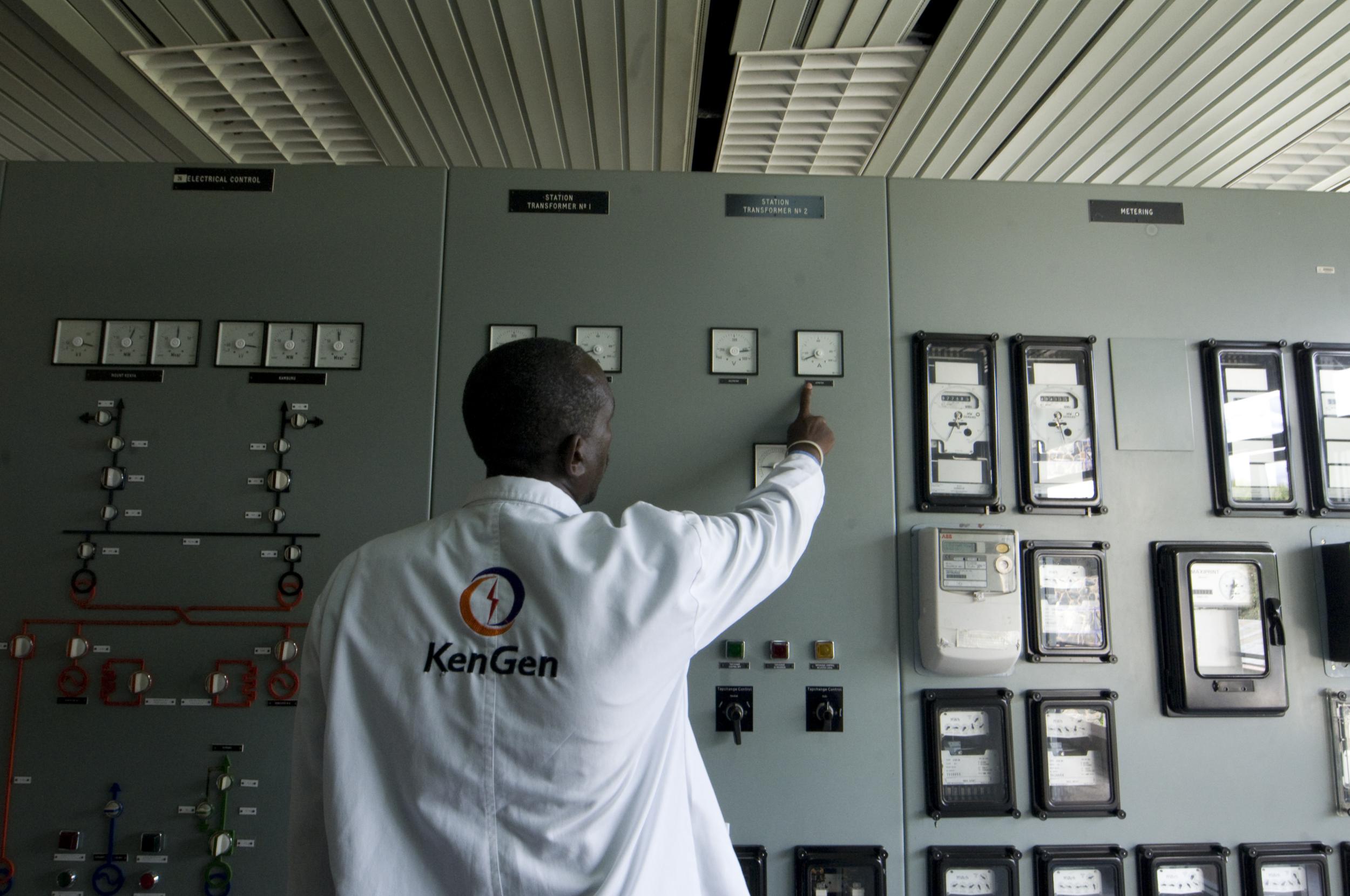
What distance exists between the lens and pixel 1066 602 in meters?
2.16

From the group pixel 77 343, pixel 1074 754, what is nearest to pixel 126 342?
pixel 77 343

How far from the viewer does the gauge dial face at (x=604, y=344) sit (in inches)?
87.4

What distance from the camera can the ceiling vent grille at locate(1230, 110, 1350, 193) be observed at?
14.7 feet

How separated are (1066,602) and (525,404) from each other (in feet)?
5.50

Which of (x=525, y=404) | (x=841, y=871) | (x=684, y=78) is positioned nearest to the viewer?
(x=525, y=404)

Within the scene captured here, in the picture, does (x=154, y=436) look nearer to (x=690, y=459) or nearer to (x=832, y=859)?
(x=690, y=459)

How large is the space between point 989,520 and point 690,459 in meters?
0.88

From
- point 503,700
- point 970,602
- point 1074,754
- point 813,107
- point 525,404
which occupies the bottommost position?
point 1074,754

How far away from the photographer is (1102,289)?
7.61ft

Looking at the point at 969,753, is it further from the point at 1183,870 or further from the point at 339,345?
the point at 339,345

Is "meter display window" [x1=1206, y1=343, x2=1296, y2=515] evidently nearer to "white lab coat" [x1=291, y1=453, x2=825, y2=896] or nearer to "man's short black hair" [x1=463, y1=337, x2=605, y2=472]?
"white lab coat" [x1=291, y1=453, x2=825, y2=896]

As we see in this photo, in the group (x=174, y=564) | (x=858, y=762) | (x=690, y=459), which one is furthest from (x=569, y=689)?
(x=174, y=564)

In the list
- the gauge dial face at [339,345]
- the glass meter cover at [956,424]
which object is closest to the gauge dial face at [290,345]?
the gauge dial face at [339,345]

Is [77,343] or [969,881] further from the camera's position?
[77,343]
